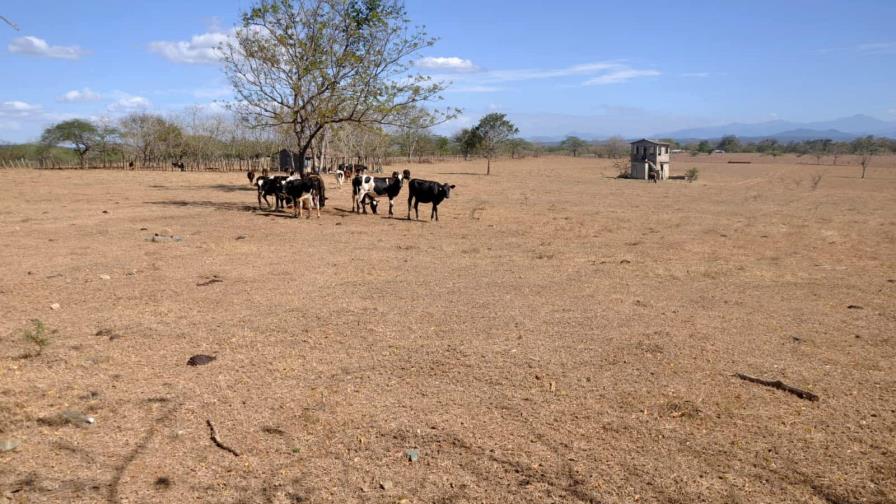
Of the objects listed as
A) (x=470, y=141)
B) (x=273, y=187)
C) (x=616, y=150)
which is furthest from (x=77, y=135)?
(x=616, y=150)

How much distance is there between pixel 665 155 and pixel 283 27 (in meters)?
33.4

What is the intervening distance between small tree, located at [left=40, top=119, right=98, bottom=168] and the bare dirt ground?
1884 inches

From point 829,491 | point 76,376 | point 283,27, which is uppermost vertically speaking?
point 283,27

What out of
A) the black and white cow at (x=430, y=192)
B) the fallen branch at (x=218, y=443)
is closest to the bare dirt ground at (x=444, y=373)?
the fallen branch at (x=218, y=443)

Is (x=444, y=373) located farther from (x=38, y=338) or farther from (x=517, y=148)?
(x=517, y=148)

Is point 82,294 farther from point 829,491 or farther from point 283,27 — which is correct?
point 283,27

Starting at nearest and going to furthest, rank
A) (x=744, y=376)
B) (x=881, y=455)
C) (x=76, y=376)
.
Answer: (x=881, y=455)
(x=76, y=376)
(x=744, y=376)

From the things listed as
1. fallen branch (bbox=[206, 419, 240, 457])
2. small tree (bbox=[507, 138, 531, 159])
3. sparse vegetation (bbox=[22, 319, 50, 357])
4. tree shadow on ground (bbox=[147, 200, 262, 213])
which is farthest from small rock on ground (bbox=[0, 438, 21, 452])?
small tree (bbox=[507, 138, 531, 159])

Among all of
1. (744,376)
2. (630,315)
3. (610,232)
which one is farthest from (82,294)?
(610,232)

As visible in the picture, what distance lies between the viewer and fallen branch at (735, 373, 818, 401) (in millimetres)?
5395

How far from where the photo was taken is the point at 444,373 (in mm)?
5832

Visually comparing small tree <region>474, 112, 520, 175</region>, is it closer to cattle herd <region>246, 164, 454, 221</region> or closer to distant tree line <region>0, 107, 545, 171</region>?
distant tree line <region>0, 107, 545, 171</region>

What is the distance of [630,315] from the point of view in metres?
7.88

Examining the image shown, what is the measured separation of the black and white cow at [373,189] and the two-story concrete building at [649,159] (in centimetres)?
2923
